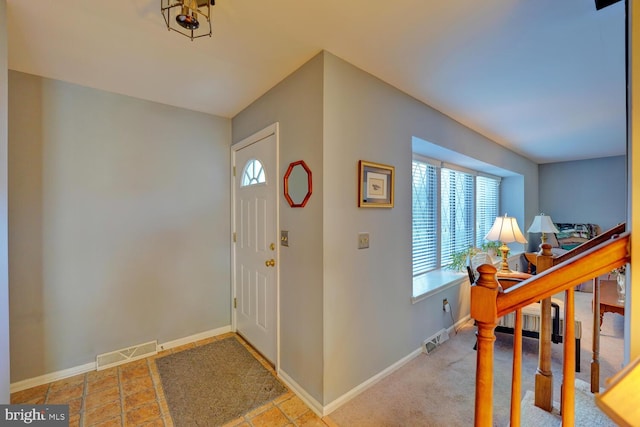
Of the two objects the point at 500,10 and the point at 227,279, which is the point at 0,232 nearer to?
the point at 227,279

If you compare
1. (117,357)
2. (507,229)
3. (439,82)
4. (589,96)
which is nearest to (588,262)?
(439,82)

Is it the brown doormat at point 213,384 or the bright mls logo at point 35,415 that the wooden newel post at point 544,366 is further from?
the bright mls logo at point 35,415

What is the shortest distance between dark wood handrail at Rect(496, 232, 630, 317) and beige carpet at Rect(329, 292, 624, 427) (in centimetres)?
135

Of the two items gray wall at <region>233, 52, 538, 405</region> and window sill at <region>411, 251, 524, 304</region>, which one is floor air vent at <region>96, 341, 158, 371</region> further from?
window sill at <region>411, 251, 524, 304</region>

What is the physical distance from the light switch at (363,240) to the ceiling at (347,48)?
1.23 m

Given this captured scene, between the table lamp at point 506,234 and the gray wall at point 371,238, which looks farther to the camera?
the table lamp at point 506,234

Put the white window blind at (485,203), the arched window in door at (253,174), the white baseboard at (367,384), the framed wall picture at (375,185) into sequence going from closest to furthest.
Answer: the white baseboard at (367,384) < the framed wall picture at (375,185) < the arched window in door at (253,174) < the white window blind at (485,203)

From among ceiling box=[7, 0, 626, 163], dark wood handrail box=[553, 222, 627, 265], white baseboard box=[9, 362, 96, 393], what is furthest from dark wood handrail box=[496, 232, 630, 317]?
white baseboard box=[9, 362, 96, 393]

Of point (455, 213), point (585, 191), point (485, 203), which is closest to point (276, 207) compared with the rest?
point (455, 213)

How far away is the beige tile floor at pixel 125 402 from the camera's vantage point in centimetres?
172

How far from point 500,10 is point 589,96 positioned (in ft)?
5.89

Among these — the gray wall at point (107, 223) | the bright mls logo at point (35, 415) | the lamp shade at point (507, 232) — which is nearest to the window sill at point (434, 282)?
the lamp shade at point (507, 232)

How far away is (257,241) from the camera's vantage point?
8.34 ft

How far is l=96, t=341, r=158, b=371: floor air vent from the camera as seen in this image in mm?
2266
